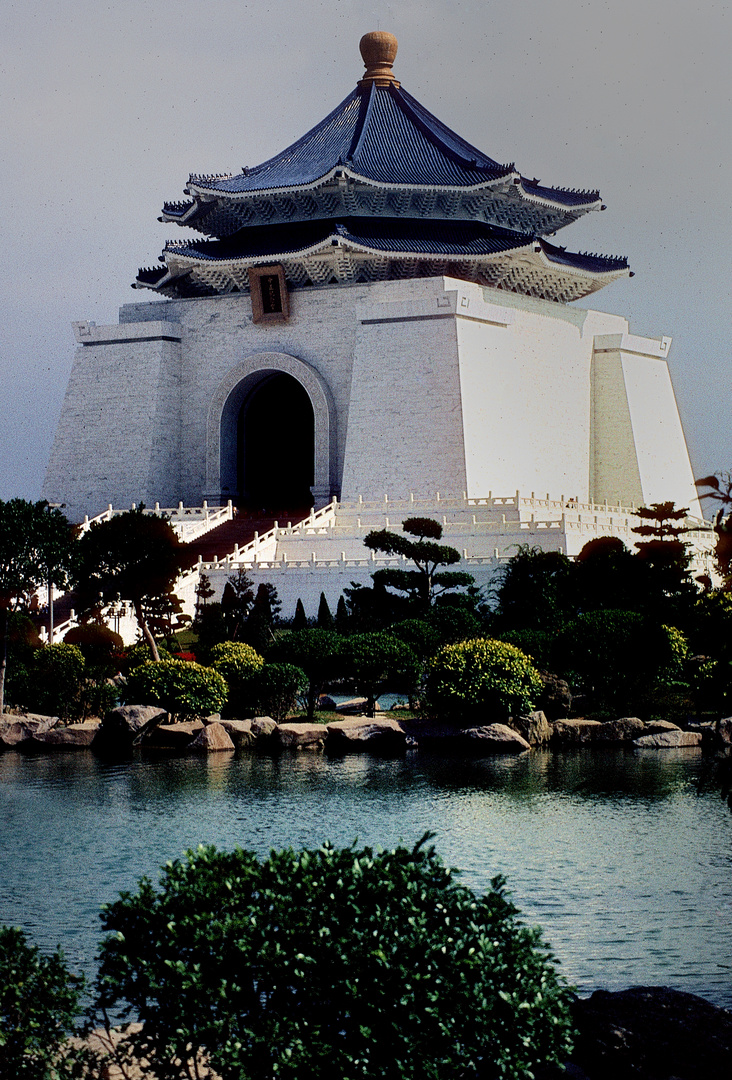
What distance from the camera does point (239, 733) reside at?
61.0ft

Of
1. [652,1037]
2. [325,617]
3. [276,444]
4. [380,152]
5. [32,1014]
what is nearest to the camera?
[32,1014]

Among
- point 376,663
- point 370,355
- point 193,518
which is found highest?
point 370,355

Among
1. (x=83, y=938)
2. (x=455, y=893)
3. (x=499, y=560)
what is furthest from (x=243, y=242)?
(x=455, y=893)

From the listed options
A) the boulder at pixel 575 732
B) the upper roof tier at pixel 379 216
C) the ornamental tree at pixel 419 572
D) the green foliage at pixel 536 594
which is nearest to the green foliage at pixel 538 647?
the boulder at pixel 575 732

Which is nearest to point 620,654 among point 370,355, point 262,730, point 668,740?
point 668,740

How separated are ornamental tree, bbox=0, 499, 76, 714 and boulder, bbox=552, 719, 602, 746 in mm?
7966

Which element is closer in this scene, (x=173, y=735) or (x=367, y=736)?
(x=367, y=736)

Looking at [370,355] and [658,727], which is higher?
[370,355]

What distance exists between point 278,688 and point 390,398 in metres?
17.5

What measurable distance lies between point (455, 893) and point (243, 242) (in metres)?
34.5

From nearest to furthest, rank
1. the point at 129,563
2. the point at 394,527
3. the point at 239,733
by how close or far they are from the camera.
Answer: the point at 239,733, the point at 129,563, the point at 394,527

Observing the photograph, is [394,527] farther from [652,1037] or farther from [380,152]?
[652,1037]

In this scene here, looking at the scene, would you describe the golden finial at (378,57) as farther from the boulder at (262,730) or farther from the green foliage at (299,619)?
the boulder at (262,730)

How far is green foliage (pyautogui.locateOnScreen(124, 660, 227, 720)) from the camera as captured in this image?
19.3m
